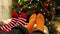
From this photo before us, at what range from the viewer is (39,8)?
7.95 ft

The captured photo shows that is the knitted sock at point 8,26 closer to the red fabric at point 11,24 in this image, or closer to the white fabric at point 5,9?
the red fabric at point 11,24

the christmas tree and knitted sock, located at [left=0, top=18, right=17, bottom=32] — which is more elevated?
the christmas tree

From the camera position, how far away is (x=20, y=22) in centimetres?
183

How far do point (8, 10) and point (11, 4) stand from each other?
129 millimetres

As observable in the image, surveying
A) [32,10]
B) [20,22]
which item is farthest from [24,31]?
[32,10]

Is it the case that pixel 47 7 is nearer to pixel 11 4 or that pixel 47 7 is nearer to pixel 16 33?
pixel 11 4

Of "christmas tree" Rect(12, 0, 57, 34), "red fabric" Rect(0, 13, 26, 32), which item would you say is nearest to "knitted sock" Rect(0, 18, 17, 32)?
"red fabric" Rect(0, 13, 26, 32)

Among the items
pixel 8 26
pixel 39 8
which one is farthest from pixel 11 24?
pixel 39 8

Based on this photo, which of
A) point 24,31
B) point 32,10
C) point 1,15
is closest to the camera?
point 24,31

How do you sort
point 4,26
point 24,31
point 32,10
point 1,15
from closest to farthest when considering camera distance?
1. point 24,31
2. point 4,26
3. point 32,10
4. point 1,15

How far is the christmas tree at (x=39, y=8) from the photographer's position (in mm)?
2412

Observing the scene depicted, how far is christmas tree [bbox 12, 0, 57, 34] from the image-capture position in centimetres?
241

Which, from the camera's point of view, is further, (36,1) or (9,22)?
(36,1)

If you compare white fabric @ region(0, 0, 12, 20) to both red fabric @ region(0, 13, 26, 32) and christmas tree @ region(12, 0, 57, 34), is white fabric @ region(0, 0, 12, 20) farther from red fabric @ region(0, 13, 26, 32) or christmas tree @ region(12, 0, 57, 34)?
red fabric @ region(0, 13, 26, 32)
